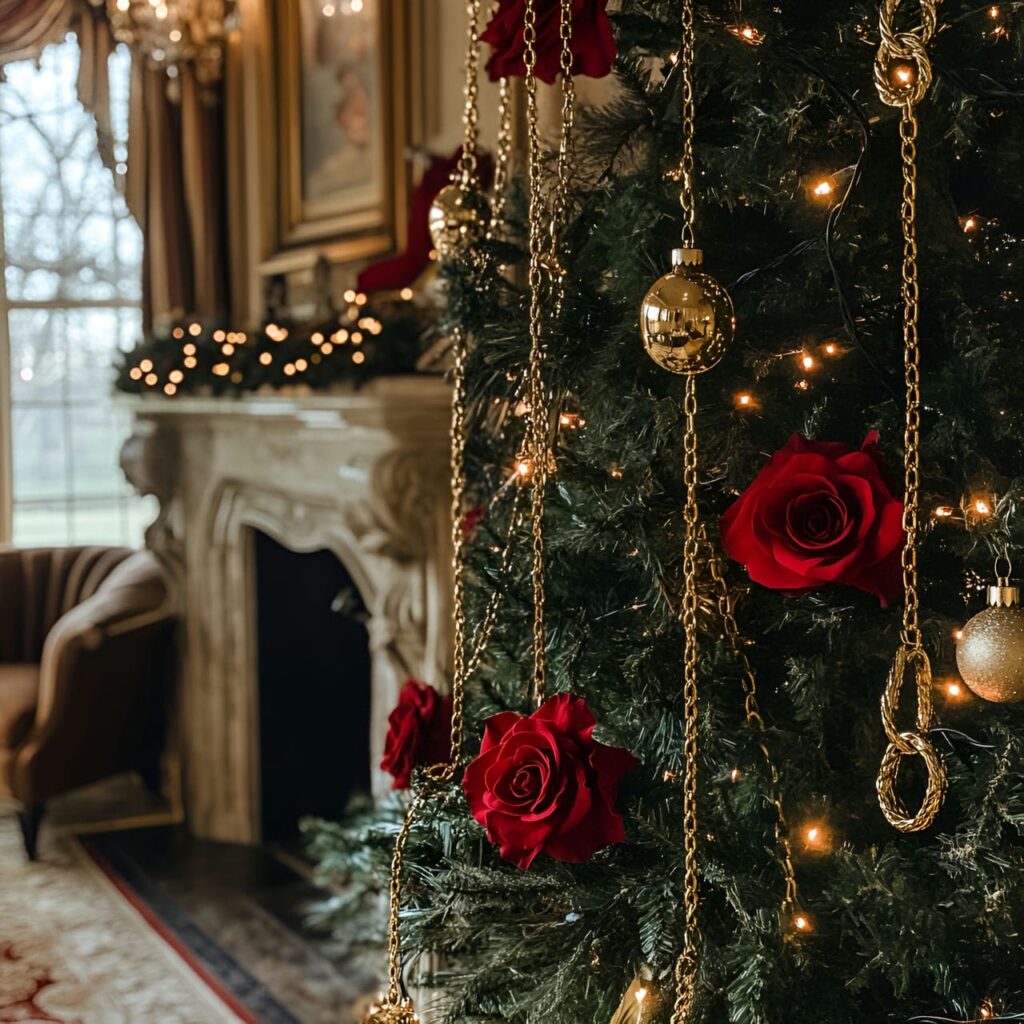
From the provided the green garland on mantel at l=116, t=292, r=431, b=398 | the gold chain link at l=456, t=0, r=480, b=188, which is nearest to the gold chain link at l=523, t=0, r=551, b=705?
the gold chain link at l=456, t=0, r=480, b=188

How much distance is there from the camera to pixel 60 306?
4.96 m

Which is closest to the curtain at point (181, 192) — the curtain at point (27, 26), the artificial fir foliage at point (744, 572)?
the curtain at point (27, 26)

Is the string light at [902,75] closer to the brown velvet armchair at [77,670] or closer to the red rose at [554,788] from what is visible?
the red rose at [554,788]

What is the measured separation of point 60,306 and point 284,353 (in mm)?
2429

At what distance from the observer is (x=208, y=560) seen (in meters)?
3.90

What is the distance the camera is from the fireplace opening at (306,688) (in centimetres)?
388

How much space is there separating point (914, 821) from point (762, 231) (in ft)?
1.81

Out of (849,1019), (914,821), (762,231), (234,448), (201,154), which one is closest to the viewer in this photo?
(914,821)

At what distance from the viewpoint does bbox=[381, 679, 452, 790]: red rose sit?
1453 millimetres

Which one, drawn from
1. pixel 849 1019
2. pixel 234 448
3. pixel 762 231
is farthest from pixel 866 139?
pixel 234 448

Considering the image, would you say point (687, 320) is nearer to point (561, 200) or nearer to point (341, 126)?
point (561, 200)

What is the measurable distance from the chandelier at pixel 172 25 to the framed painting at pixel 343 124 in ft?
0.82

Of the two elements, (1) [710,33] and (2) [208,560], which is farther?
(2) [208,560]

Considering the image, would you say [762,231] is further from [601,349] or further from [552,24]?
[552,24]
